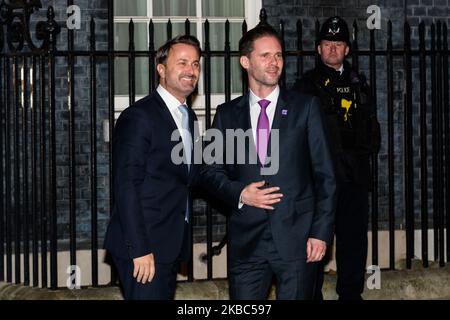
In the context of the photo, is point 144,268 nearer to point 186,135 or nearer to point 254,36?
point 186,135

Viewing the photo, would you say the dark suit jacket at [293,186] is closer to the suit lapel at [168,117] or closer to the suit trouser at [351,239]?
the suit lapel at [168,117]

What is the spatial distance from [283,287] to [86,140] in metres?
A: 4.17

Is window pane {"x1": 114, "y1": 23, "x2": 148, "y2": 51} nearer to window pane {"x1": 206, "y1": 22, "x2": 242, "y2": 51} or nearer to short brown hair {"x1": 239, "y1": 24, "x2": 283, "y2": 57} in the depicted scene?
window pane {"x1": 206, "y1": 22, "x2": 242, "y2": 51}

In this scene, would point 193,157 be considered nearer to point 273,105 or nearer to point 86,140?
point 273,105

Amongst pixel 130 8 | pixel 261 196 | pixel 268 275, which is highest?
pixel 130 8

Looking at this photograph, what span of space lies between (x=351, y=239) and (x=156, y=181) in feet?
7.52

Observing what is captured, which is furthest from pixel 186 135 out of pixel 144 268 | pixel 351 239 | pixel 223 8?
pixel 223 8

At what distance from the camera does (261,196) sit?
177 inches

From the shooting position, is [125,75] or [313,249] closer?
[313,249]

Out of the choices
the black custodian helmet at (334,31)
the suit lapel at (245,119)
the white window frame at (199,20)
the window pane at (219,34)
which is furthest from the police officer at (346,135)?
the window pane at (219,34)

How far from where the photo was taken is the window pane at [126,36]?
28.2 ft

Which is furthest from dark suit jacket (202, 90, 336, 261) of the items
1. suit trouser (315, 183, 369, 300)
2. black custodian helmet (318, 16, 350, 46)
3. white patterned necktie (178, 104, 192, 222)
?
suit trouser (315, 183, 369, 300)

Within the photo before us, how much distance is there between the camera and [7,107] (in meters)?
6.74
